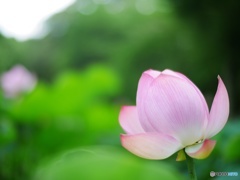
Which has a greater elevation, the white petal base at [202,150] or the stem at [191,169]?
the white petal base at [202,150]

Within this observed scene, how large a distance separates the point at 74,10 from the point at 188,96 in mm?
15069

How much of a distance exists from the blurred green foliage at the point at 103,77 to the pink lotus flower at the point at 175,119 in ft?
0.06

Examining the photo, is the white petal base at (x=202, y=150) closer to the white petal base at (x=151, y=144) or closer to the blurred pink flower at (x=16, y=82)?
the white petal base at (x=151, y=144)

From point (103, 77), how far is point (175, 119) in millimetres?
491

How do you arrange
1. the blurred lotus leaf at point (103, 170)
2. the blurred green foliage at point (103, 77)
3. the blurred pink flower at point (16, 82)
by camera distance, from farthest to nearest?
the blurred pink flower at point (16, 82)
the blurred green foliage at point (103, 77)
the blurred lotus leaf at point (103, 170)

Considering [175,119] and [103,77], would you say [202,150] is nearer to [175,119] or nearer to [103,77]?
[175,119]

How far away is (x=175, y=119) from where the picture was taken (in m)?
0.28

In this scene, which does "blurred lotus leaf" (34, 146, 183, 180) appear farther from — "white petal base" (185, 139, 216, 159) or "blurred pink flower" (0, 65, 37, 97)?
"blurred pink flower" (0, 65, 37, 97)

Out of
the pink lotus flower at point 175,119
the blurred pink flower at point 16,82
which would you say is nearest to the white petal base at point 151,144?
the pink lotus flower at point 175,119

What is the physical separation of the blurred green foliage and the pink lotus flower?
0.02 metres

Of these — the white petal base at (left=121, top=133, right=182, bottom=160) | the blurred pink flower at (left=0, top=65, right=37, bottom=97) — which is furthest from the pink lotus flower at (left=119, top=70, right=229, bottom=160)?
the blurred pink flower at (left=0, top=65, right=37, bottom=97)

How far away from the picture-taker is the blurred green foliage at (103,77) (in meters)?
0.34

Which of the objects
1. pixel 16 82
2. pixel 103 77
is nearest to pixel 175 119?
pixel 103 77

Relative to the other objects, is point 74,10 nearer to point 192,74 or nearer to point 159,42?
point 159,42
